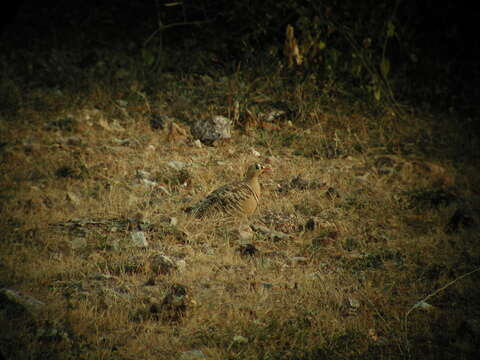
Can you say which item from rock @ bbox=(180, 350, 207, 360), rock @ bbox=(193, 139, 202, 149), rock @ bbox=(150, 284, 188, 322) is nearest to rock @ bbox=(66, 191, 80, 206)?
rock @ bbox=(193, 139, 202, 149)

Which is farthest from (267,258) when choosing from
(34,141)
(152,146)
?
(34,141)

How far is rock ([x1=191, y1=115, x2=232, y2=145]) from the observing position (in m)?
4.06

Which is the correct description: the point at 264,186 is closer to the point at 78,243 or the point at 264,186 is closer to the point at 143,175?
the point at 143,175

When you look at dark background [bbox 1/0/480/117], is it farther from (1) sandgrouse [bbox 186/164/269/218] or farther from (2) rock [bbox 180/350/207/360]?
(2) rock [bbox 180/350/207/360]

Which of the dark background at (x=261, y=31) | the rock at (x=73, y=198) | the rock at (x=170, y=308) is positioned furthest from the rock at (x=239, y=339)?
the dark background at (x=261, y=31)

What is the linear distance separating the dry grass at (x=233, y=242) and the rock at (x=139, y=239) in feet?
0.15

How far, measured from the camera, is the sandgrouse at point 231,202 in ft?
11.1

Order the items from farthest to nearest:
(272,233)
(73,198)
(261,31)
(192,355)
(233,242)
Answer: (261,31), (73,198), (272,233), (233,242), (192,355)

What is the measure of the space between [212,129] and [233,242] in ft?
3.80

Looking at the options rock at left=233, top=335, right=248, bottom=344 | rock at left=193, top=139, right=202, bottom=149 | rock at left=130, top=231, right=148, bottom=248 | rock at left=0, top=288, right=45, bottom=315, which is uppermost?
rock at left=0, top=288, right=45, bottom=315

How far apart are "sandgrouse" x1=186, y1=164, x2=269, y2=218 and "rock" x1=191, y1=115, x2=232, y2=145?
24.8 inches

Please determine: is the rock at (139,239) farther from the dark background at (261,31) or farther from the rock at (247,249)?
the dark background at (261,31)

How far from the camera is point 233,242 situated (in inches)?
126

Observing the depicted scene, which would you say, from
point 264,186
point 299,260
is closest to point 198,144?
point 264,186
